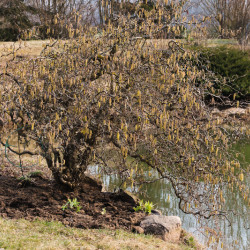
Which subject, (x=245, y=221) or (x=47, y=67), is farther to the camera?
(x=245, y=221)

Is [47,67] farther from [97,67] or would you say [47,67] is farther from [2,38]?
[2,38]

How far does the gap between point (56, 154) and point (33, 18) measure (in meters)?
22.4

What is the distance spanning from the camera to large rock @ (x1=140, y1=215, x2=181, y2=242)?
5.31 metres

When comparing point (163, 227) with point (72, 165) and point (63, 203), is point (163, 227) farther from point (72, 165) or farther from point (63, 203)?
point (72, 165)

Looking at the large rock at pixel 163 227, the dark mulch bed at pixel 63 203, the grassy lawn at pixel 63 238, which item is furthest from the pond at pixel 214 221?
the grassy lawn at pixel 63 238

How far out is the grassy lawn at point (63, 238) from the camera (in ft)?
14.0

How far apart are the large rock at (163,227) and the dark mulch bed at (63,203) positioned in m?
0.23

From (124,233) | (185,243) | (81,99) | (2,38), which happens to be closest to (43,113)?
(81,99)

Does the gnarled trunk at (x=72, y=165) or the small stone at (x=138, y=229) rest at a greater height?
the gnarled trunk at (x=72, y=165)

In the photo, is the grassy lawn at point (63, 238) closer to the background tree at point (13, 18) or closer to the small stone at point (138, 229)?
the small stone at point (138, 229)

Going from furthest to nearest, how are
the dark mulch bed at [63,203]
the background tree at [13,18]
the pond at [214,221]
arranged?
the background tree at [13,18], the pond at [214,221], the dark mulch bed at [63,203]

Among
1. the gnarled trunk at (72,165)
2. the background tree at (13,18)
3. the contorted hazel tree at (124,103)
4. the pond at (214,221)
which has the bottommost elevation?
the pond at (214,221)

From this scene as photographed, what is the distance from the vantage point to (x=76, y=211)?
5.69 m

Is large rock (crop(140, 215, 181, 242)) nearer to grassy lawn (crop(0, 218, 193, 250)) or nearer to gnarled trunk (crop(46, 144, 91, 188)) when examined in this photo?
grassy lawn (crop(0, 218, 193, 250))
